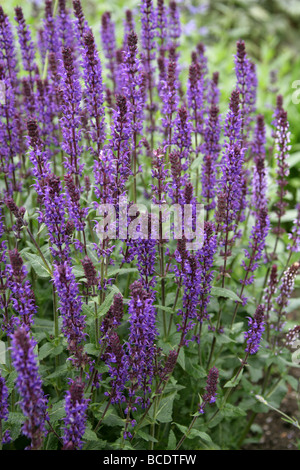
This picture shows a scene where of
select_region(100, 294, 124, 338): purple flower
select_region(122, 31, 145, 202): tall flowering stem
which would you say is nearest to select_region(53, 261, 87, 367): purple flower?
select_region(100, 294, 124, 338): purple flower

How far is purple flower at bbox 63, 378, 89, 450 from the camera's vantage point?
258cm

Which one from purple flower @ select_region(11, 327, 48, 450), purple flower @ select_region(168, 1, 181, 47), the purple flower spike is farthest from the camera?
purple flower @ select_region(168, 1, 181, 47)

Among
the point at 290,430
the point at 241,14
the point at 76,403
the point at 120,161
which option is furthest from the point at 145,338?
the point at 241,14

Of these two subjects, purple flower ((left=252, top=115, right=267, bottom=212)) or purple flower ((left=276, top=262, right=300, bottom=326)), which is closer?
purple flower ((left=276, top=262, right=300, bottom=326))

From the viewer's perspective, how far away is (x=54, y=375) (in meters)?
3.30

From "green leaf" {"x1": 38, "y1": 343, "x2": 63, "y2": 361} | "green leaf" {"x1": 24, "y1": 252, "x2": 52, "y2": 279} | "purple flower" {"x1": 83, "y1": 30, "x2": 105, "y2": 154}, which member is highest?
"purple flower" {"x1": 83, "y1": 30, "x2": 105, "y2": 154}

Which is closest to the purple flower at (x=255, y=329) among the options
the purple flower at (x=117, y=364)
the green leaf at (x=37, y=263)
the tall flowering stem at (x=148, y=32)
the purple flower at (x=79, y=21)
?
the purple flower at (x=117, y=364)

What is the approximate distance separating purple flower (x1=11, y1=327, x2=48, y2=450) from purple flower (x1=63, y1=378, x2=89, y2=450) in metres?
0.14

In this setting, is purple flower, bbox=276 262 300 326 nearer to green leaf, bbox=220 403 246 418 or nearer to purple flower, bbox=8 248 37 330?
green leaf, bbox=220 403 246 418

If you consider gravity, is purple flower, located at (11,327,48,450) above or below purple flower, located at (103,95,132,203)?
below

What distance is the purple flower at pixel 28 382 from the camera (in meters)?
2.36

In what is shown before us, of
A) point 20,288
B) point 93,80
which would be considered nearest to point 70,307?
point 20,288

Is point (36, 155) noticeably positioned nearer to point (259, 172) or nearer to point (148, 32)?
point (259, 172)

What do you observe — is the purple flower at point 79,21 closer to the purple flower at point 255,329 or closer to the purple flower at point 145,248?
the purple flower at point 145,248
